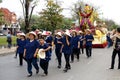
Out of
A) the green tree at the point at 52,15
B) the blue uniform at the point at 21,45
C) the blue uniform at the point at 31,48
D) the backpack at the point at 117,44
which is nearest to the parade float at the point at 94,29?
the green tree at the point at 52,15

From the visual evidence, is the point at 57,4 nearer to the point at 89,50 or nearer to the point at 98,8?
the point at 89,50

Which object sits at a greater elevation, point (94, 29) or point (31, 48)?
point (31, 48)

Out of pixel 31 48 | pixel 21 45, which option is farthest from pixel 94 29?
pixel 31 48

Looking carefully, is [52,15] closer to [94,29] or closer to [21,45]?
[94,29]

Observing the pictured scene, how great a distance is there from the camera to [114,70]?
1472cm

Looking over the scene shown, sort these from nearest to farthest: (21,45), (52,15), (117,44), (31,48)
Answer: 1. (31,48)
2. (117,44)
3. (21,45)
4. (52,15)

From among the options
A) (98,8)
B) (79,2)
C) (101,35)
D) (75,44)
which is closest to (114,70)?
(75,44)

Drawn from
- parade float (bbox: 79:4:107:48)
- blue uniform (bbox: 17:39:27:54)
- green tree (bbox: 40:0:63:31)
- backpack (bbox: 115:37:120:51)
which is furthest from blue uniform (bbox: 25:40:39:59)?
green tree (bbox: 40:0:63:31)

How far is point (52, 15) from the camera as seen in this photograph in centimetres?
4806

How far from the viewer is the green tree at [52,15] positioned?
4794 centimetres

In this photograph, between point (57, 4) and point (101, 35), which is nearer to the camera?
point (101, 35)

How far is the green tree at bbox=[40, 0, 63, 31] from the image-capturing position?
47.9 metres

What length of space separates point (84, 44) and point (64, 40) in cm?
782

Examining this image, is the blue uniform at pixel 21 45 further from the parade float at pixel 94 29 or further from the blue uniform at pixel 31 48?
the parade float at pixel 94 29
